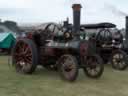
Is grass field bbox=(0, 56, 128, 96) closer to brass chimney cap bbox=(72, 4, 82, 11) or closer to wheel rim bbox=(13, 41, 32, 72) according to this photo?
wheel rim bbox=(13, 41, 32, 72)

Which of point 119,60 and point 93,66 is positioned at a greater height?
point 93,66

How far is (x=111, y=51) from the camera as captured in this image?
10781mm

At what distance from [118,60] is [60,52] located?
3.18 metres

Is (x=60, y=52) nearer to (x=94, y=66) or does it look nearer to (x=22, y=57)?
(x=94, y=66)

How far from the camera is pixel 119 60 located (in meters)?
10.2

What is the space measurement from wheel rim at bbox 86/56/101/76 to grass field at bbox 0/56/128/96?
22 cm

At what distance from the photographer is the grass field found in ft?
18.7

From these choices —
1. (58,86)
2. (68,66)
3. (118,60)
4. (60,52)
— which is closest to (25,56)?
(60,52)

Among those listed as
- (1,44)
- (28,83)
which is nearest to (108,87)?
(28,83)

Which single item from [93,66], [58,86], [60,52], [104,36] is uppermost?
[104,36]

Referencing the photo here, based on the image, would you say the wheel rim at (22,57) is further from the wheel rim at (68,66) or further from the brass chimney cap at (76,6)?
the brass chimney cap at (76,6)

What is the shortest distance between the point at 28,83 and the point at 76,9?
2.87m

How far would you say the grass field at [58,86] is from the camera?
225 inches

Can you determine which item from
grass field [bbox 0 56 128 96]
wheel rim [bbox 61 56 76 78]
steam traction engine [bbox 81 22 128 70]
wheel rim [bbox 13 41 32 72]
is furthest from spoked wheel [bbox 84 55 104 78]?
steam traction engine [bbox 81 22 128 70]
